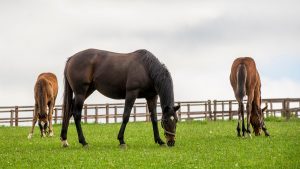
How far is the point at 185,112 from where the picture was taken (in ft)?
116

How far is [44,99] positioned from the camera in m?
19.6

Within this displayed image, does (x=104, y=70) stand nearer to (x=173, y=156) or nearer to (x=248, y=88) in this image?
(x=173, y=156)

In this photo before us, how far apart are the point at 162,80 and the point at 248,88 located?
4.44 m

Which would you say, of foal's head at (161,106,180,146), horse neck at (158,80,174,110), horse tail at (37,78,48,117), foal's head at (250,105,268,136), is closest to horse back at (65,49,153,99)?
horse neck at (158,80,174,110)

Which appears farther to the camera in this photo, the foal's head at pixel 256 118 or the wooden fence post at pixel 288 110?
the wooden fence post at pixel 288 110

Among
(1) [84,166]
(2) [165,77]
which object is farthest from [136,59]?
(1) [84,166]

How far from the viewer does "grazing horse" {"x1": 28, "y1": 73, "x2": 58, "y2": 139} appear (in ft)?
64.3

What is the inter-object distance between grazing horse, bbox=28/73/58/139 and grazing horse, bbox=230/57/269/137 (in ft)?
22.5

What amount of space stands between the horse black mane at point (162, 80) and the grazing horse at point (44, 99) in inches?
247

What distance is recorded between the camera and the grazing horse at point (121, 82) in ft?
47.0

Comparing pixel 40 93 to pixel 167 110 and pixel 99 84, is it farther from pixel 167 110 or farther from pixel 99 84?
pixel 167 110

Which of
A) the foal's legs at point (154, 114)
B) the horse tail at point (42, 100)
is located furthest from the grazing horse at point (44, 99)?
the foal's legs at point (154, 114)

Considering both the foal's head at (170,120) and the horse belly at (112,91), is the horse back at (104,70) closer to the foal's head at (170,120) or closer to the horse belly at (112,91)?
the horse belly at (112,91)

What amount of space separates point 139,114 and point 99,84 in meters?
21.0
